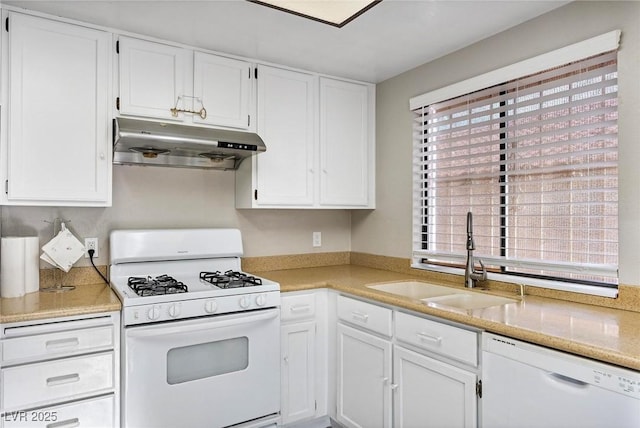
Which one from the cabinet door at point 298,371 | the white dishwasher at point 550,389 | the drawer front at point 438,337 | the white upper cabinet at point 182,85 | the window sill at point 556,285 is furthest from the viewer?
the cabinet door at point 298,371

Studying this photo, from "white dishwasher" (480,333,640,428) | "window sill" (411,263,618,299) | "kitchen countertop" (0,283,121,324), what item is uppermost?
"window sill" (411,263,618,299)

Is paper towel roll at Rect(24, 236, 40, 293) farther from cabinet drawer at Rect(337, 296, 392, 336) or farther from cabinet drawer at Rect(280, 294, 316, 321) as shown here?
cabinet drawer at Rect(337, 296, 392, 336)

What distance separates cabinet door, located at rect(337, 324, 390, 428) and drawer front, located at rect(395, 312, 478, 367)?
0.53ft

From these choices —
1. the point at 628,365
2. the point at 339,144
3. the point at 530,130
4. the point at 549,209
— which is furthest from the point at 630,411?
the point at 339,144

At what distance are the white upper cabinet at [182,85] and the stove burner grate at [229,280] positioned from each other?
2.96 feet

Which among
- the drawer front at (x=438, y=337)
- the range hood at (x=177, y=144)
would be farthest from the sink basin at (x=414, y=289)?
the range hood at (x=177, y=144)

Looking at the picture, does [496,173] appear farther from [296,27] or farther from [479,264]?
[296,27]

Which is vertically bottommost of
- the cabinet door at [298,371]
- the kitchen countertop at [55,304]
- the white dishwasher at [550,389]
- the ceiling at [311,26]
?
the cabinet door at [298,371]

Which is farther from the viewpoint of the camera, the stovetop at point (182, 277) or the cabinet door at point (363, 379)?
the cabinet door at point (363, 379)

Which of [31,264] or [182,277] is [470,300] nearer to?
[182,277]

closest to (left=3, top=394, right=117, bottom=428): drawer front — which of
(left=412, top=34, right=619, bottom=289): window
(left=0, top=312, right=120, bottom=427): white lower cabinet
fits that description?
(left=0, top=312, right=120, bottom=427): white lower cabinet

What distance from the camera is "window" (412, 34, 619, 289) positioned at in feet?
6.18

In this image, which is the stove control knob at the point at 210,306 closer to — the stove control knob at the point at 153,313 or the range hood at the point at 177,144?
the stove control knob at the point at 153,313

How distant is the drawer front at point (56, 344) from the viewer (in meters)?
1.73
